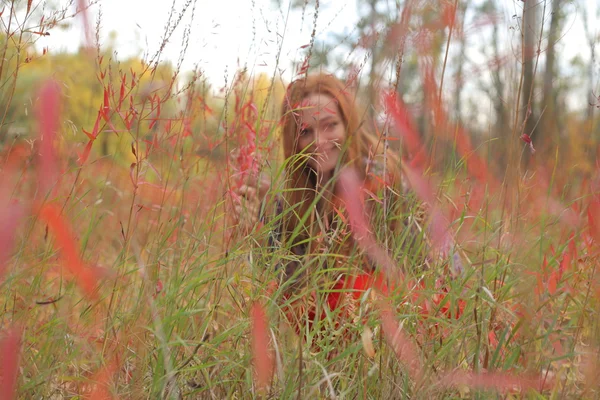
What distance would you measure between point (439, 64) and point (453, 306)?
1.73 ft

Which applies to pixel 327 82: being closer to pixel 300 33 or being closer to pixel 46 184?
pixel 300 33

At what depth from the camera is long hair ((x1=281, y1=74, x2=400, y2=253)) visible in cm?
121

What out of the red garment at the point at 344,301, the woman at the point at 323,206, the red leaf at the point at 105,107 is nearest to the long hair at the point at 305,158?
the woman at the point at 323,206

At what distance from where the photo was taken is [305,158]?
61.2 inches

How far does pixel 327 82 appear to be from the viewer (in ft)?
5.23

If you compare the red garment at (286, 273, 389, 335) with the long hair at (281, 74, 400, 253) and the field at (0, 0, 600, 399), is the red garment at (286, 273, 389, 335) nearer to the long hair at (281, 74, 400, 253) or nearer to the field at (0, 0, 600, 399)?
the field at (0, 0, 600, 399)

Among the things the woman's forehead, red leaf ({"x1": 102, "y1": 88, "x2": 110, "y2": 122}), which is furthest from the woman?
red leaf ({"x1": 102, "y1": 88, "x2": 110, "y2": 122})

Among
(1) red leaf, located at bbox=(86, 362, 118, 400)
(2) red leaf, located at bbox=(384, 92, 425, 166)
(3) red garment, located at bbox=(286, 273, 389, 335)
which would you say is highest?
(2) red leaf, located at bbox=(384, 92, 425, 166)

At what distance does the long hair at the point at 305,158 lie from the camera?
121cm

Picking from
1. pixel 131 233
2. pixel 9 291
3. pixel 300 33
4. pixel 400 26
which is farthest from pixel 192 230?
pixel 400 26

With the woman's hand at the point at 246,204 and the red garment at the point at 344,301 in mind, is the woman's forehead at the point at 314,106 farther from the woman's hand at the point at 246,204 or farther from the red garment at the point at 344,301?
the red garment at the point at 344,301

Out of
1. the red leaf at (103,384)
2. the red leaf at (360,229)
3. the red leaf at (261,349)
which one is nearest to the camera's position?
the red leaf at (261,349)

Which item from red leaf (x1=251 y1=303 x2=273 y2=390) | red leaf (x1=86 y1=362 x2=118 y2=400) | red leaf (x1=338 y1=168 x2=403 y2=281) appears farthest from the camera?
red leaf (x1=338 y1=168 x2=403 y2=281)

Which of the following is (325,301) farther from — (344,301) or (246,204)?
(246,204)
